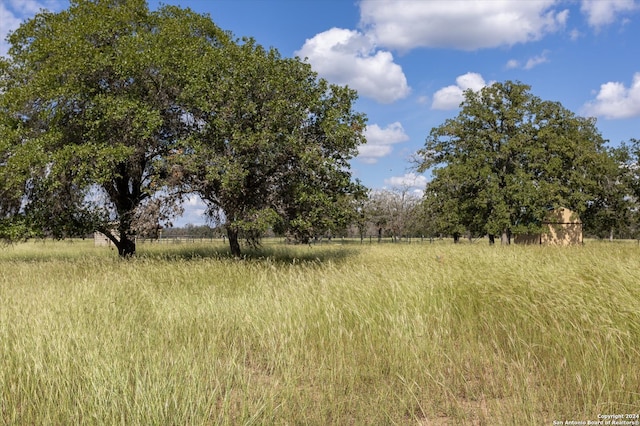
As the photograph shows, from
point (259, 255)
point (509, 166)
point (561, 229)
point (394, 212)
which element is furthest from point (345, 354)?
point (394, 212)

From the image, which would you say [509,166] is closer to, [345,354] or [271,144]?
[271,144]

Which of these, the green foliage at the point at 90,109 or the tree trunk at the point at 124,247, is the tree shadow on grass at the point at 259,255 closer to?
the tree trunk at the point at 124,247

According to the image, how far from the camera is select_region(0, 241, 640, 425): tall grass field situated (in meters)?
3.66

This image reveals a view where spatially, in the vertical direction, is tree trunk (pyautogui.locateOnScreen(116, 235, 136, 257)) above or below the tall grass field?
above

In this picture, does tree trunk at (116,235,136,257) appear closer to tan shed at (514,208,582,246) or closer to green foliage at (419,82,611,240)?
green foliage at (419,82,611,240)

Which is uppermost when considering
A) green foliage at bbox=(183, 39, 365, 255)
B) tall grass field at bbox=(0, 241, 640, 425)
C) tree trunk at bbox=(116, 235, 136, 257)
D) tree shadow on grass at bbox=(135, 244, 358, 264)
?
green foliage at bbox=(183, 39, 365, 255)

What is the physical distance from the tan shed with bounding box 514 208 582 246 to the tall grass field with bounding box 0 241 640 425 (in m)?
30.0

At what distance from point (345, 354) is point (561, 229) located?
118 feet

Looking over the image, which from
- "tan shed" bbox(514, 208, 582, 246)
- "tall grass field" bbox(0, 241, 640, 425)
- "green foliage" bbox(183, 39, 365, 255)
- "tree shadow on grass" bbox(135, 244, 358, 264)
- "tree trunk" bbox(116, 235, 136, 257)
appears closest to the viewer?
"tall grass field" bbox(0, 241, 640, 425)

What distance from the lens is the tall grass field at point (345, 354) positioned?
366cm

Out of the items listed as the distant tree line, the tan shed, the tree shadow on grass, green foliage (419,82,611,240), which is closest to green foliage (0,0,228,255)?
the distant tree line

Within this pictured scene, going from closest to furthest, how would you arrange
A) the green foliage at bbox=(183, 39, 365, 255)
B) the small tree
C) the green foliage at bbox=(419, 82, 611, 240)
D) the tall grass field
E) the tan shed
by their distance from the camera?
the tall grass field
the green foliage at bbox=(183, 39, 365, 255)
the green foliage at bbox=(419, 82, 611, 240)
the tan shed
the small tree

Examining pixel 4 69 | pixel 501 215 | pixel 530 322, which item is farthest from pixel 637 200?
pixel 4 69

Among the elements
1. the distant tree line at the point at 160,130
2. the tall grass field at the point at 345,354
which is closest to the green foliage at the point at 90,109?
the distant tree line at the point at 160,130
